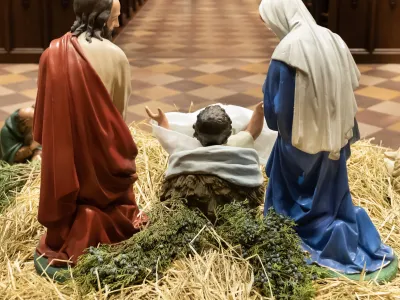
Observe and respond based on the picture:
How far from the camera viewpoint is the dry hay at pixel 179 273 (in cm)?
225

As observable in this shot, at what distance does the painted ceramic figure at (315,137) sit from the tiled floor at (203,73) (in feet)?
7.15

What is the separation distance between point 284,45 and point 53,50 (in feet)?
2.74

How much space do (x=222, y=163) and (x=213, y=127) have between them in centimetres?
16

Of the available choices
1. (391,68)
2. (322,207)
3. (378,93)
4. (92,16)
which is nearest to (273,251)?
(322,207)

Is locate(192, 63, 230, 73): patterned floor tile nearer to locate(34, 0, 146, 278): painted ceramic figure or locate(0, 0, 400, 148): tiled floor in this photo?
locate(0, 0, 400, 148): tiled floor


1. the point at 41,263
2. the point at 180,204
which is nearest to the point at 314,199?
the point at 180,204

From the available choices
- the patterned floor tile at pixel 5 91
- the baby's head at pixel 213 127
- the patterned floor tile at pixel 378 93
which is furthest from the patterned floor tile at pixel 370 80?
the baby's head at pixel 213 127

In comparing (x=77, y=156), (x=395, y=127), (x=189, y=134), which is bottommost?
(x=395, y=127)

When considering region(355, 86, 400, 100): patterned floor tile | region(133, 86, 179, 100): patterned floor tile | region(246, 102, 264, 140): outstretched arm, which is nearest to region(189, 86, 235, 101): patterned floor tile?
region(133, 86, 179, 100): patterned floor tile

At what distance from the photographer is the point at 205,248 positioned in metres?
2.46

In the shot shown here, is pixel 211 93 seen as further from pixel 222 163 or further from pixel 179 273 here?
pixel 179 273

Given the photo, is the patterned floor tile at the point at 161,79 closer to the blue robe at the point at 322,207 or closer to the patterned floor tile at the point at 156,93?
the patterned floor tile at the point at 156,93

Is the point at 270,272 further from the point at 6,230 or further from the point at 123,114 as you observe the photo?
the point at 6,230

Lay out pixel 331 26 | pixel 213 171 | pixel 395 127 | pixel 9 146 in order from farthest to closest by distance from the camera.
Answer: pixel 331 26, pixel 395 127, pixel 9 146, pixel 213 171
